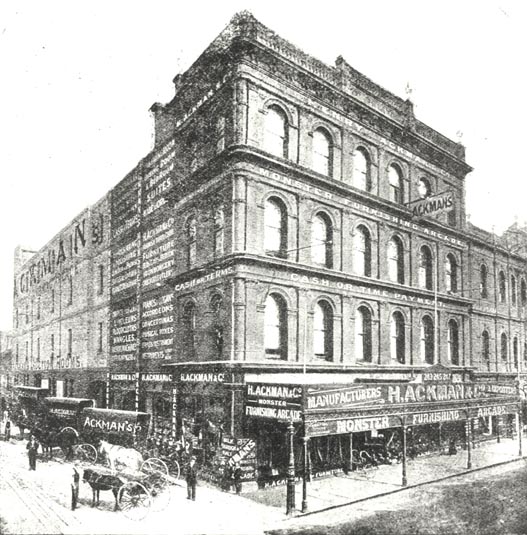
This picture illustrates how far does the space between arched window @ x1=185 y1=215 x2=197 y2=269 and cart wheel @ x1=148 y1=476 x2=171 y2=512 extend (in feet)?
32.1

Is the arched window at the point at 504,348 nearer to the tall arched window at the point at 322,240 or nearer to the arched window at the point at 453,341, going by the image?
the arched window at the point at 453,341

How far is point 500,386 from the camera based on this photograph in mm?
25719

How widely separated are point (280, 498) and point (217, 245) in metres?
9.44

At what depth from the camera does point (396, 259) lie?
27297mm

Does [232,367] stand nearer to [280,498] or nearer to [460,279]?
[280,498]

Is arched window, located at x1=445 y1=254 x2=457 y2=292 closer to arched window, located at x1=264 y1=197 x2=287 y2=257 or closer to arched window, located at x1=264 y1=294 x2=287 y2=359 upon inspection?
arched window, located at x1=264 y1=197 x2=287 y2=257

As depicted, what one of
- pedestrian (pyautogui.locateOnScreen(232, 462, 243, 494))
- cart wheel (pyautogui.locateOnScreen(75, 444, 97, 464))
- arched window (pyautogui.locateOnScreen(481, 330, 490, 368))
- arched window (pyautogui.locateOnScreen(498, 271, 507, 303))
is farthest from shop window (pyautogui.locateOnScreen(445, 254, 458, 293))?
cart wheel (pyautogui.locateOnScreen(75, 444, 97, 464))

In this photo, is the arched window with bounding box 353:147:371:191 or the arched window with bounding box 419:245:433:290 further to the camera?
the arched window with bounding box 419:245:433:290

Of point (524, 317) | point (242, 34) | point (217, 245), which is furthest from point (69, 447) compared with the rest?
point (524, 317)

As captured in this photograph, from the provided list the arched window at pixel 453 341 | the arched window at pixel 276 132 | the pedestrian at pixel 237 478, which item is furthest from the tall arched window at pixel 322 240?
the arched window at pixel 453 341

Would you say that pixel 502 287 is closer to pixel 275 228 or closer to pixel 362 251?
pixel 362 251

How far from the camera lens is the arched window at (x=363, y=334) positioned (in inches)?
976

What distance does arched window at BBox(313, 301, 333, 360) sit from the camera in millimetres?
22969

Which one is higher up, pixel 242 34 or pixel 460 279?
pixel 242 34
